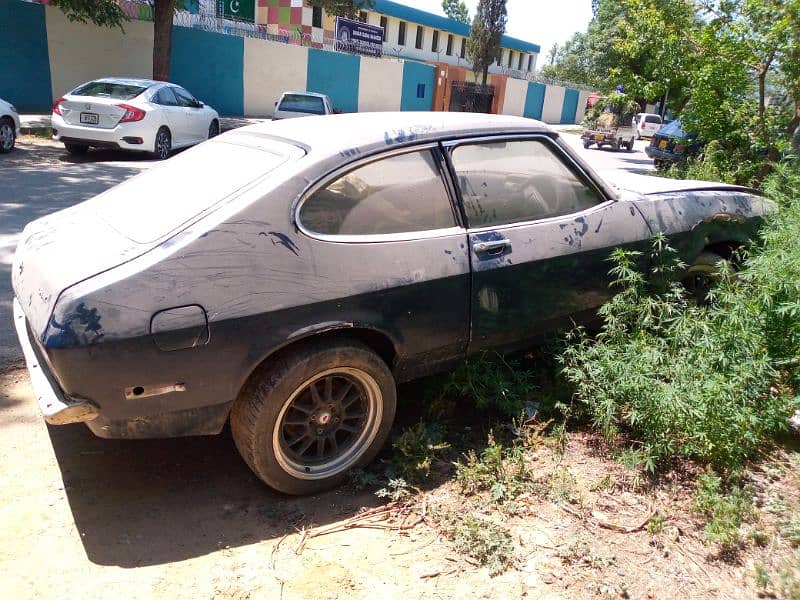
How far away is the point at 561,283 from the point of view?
3525 mm

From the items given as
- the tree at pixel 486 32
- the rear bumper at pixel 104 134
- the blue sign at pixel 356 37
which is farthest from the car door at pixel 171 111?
the tree at pixel 486 32

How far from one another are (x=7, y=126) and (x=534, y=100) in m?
40.6

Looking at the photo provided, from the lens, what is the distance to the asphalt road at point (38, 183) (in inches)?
195

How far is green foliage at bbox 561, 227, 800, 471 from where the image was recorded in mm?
3004

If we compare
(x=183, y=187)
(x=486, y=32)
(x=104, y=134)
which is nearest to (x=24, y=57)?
(x=104, y=134)

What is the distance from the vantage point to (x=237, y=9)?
30.3 m

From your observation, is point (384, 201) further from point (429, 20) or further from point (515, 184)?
point (429, 20)

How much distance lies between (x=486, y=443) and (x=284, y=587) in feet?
4.61

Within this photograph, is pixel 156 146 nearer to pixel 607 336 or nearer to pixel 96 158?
pixel 96 158

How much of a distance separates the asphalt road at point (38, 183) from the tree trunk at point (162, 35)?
4.65 meters

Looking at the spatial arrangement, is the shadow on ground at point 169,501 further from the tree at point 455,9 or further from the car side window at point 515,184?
the tree at point 455,9

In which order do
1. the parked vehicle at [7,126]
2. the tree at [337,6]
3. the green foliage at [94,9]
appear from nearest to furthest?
the parked vehicle at [7,126] < the green foliage at [94,9] < the tree at [337,6]

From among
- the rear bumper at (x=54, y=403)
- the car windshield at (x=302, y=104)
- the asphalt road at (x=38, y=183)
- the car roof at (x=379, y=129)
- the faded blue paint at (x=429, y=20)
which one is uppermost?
the faded blue paint at (x=429, y=20)

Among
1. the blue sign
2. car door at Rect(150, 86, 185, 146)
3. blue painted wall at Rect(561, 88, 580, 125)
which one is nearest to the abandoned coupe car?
car door at Rect(150, 86, 185, 146)
